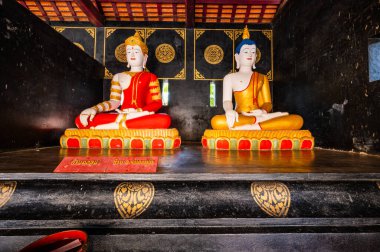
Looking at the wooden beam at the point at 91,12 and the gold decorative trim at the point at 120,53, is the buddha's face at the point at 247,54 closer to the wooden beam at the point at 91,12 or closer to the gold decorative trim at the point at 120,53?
the gold decorative trim at the point at 120,53

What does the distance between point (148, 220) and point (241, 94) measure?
263 centimetres

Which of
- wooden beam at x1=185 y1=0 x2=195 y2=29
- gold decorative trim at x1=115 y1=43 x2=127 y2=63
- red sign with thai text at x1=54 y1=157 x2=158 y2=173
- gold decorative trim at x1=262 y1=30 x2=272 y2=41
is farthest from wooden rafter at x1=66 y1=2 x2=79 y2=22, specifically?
red sign with thai text at x1=54 y1=157 x2=158 y2=173

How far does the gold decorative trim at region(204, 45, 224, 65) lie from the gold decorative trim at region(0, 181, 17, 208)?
13.7 feet

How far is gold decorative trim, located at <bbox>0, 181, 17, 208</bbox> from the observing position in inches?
53.4

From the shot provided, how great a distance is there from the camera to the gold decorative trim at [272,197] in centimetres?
138

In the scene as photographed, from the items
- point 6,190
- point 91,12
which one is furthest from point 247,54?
point 6,190

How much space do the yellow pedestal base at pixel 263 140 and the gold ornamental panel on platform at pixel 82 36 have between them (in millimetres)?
3621

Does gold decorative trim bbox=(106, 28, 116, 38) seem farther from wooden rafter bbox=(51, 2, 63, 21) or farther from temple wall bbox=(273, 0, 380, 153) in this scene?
temple wall bbox=(273, 0, 380, 153)

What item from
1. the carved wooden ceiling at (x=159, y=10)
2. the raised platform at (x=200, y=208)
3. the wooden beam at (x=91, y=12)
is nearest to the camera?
the raised platform at (x=200, y=208)

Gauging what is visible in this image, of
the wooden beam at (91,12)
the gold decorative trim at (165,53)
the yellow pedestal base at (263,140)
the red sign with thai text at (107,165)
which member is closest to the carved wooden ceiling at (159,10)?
the wooden beam at (91,12)

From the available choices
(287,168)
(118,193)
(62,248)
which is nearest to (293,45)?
(287,168)

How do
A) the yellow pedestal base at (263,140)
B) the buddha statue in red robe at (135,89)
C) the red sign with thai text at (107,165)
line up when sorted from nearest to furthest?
the red sign with thai text at (107,165)
the yellow pedestal base at (263,140)
the buddha statue in red robe at (135,89)

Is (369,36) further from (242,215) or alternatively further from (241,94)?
(242,215)

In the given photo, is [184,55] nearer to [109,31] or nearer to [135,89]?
[109,31]
